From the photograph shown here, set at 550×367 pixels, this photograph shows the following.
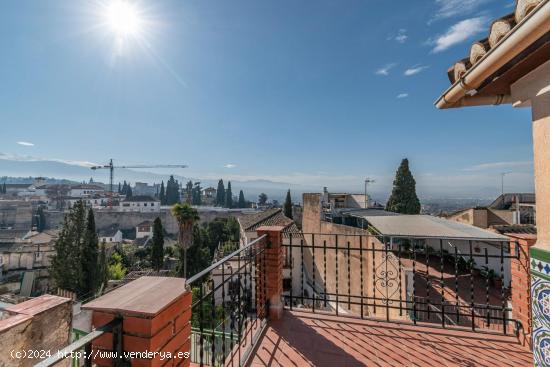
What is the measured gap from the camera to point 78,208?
20.2 m

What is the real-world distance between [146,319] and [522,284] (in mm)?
3811

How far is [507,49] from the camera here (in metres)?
1.29

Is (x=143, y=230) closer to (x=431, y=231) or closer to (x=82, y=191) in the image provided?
(x=431, y=231)

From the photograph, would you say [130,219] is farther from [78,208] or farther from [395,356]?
[395,356]

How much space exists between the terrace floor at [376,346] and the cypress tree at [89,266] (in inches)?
845

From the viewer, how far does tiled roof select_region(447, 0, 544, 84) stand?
1240mm

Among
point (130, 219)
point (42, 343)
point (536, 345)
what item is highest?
point (536, 345)

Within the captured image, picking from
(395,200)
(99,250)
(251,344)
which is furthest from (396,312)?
(99,250)

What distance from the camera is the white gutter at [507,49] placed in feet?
3.59

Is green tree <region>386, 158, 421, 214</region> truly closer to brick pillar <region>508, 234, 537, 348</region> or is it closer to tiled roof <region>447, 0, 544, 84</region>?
brick pillar <region>508, 234, 537, 348</region>

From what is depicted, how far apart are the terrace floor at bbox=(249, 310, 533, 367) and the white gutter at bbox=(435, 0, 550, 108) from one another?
8.27ft

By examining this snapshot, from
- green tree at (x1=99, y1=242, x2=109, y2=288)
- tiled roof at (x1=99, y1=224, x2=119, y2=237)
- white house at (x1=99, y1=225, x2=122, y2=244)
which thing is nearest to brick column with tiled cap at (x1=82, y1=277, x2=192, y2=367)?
green tree at (x1=99, y1=242, x2=109, y2=288)

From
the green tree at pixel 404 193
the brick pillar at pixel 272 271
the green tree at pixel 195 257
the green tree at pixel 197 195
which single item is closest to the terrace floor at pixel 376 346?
the brick pillar at pixel 272 271

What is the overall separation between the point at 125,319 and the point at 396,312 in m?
7.77
